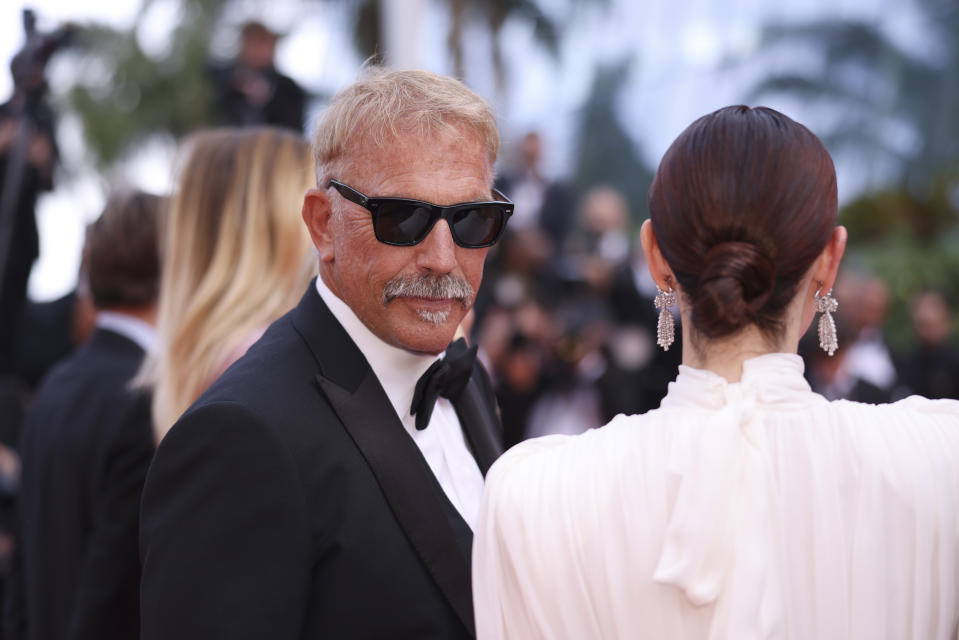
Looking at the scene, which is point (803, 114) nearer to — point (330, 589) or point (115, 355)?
point (115, 355)

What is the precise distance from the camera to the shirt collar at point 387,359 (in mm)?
2344

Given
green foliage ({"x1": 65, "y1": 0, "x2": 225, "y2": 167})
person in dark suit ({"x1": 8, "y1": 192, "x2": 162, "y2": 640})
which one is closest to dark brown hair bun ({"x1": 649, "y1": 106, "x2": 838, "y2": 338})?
person in dark suit ({"x1": 8, "y1": 192, "x2": 162, "y2": 640})

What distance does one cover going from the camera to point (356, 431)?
85.4 inches

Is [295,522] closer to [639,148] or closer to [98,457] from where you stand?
[98,457]

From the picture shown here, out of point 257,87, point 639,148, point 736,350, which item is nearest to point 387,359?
point 736,350

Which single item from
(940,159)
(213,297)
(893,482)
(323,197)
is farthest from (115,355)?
(940,159)

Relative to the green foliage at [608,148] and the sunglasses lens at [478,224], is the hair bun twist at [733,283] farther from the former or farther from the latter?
the green foliage at [608,148]

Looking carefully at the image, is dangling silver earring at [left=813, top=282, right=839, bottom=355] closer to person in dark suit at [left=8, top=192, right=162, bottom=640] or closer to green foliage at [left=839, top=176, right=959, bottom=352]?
person in dark suit at [left=8, top=192, right=162, bottom=640]

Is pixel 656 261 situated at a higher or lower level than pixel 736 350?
→ higher

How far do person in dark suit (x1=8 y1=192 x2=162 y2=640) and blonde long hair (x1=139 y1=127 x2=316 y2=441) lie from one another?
12.0 inches

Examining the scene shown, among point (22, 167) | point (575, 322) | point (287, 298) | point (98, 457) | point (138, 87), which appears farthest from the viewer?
point (138, 87)

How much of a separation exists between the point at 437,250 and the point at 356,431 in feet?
1.35

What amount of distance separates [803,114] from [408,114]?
9718mm

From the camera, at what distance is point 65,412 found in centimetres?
362
